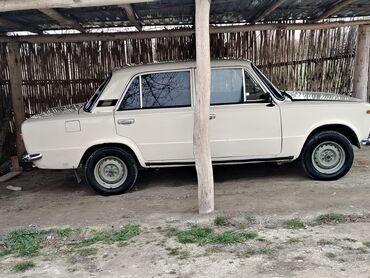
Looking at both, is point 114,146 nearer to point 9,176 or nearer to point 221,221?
point 221,221

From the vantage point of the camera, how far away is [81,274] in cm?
359

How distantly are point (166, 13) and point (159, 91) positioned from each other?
183 centimetres

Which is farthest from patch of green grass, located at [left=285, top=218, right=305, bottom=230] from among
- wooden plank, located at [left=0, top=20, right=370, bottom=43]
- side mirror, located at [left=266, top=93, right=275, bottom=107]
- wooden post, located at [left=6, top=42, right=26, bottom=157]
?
wooden post, located at [left=6, top=42, right=26, bottom=157]

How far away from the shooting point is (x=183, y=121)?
5.72 m

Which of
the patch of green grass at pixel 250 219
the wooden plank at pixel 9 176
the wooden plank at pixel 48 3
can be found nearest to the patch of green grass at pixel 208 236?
the patch of green grass at pixel 250 219

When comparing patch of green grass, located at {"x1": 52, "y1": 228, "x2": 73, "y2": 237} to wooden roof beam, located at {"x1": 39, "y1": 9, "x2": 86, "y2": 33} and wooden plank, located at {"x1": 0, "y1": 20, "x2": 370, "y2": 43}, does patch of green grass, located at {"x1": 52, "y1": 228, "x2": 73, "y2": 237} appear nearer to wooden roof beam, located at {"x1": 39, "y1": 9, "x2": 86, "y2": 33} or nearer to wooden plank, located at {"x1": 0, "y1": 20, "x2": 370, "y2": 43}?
wooden roof beam, located at {"x1": 39, "y1": 9, "x2": 86, "y2": 33}

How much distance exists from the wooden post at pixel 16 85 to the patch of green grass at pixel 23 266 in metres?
4.54

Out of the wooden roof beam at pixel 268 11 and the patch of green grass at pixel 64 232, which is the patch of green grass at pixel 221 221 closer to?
the patch of green grass at pixel 64 232

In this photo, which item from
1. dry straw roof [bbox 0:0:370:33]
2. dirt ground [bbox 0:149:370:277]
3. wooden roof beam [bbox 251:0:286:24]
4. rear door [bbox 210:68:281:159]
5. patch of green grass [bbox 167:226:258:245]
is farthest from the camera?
wooden roof beam [bbox 251:0:286:24]

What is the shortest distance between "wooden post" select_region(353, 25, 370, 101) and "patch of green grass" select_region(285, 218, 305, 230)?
5211 mm

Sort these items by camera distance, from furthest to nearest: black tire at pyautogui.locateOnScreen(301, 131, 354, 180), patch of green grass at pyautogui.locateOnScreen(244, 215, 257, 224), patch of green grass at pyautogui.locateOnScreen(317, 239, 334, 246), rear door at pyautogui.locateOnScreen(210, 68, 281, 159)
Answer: black tire at pyautogui.locateOnScreen(301, 131, 354, 180), rear door at pyautogui.locateOnScreen(210, 68, 281, 159), patch of green grass at pyautogui.locateOnScreen(244, 215, 257, 224), patch of green grass at pyautogui.locateOnScreen(317, 239, 334, 246)

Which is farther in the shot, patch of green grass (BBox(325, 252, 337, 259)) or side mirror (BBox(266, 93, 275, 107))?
side mirror (BBox(266, 93, 275, 107))

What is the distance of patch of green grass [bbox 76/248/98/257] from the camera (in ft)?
13.1

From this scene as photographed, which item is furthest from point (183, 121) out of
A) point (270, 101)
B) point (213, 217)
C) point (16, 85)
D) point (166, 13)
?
point (16, 85)
